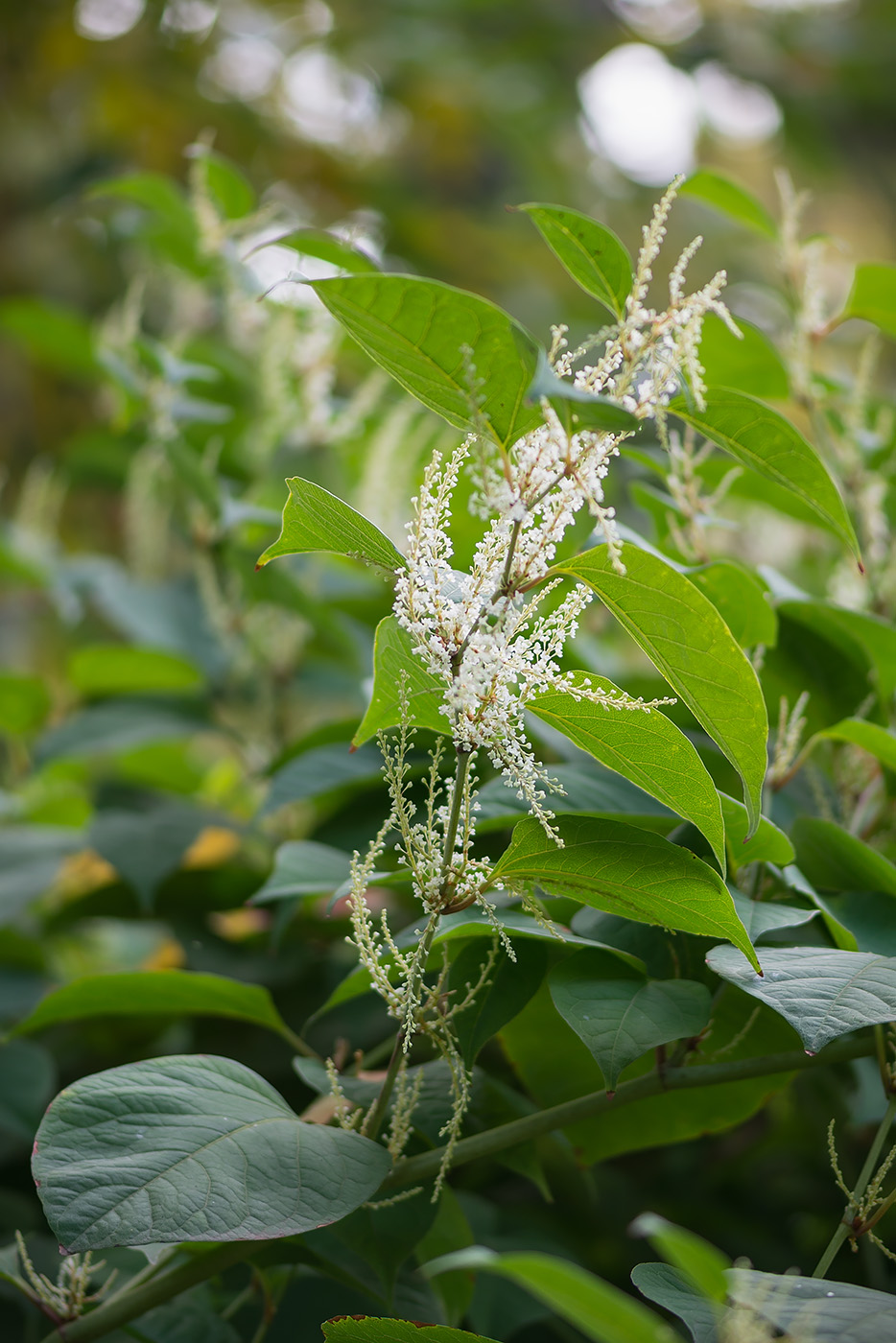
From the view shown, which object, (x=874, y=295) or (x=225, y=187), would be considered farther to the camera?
(x=225, y=187)

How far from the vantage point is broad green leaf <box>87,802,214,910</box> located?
775 mm

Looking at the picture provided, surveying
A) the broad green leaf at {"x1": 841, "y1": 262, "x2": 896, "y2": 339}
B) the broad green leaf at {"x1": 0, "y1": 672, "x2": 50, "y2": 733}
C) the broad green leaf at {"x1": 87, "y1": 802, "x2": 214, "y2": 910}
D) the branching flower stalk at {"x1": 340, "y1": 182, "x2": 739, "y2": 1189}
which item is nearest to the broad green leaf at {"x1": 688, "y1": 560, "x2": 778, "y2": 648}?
the branching flower stalk at {"x1": 340, "y1": 182, "x2": 739, "y2": 1189}

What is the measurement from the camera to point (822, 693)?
0.66m

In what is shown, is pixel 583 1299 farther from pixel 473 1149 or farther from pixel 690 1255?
pixel 473 1149

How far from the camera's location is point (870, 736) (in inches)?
21.3

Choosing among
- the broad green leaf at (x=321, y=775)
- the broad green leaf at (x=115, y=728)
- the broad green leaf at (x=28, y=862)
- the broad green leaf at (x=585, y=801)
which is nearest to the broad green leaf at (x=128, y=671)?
the broad green leaf at (x=115, y=728)

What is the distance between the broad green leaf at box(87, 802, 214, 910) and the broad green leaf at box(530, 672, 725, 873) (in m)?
0.45

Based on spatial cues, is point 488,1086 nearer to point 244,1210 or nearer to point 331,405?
point 244,1210

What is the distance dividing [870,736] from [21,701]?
831mm

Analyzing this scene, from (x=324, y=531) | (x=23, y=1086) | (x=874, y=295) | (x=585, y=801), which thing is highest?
(x=874, y=295)

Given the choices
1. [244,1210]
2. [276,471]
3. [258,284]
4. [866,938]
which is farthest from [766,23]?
[244,1210]

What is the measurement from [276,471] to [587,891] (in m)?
0.70

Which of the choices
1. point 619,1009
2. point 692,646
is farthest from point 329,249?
point 619,1009

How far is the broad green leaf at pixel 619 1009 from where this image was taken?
16.4 inches
